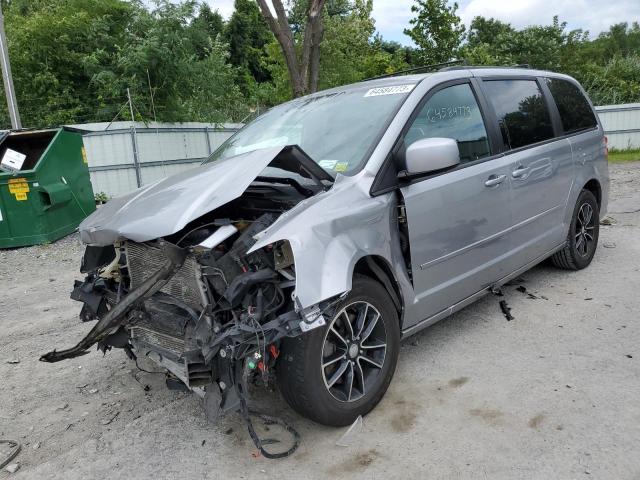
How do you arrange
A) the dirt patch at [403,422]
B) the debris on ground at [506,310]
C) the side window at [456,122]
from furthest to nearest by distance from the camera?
the debris on ground at [506,310]
the side window at [456,122]
the dirt patch at [403,422]

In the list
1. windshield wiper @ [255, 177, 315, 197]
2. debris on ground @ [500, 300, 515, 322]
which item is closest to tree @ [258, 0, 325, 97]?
debris on ground @ [500, 300, 515, 322]

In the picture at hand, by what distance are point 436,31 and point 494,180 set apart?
16246mm

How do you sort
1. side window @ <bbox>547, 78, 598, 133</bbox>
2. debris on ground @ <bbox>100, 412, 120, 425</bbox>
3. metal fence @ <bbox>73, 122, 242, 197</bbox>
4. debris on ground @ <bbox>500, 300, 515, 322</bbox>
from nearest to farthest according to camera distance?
debris on ground @ <bbox>100, 412, 120, 425</bbox> → debris on ground @ <bbox>500, 300, 515, 322</bbox> → side window @ <bbox>547, 78, 598, 133</bbox> → metal fence @ <bbox>73, 122, 242, 197</bbox>

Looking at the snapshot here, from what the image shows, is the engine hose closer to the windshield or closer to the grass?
the windshield

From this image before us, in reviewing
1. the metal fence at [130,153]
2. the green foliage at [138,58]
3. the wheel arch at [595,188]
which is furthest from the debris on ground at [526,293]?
the green foliage at [138,58]

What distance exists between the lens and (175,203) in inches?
110

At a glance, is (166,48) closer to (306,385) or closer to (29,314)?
(29,314)

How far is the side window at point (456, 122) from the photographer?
349cm

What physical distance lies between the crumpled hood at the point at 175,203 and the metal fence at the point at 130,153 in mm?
10676

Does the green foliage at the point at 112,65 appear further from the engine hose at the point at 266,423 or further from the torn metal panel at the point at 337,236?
the engine hose at the point at 266,423

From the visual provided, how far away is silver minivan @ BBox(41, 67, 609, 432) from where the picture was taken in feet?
8.57

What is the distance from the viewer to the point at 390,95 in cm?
356

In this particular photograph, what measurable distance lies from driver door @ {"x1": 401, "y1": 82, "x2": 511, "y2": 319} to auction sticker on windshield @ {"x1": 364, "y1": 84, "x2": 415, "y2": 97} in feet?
0.50

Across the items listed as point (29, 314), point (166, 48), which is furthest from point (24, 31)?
point (29, 314)
